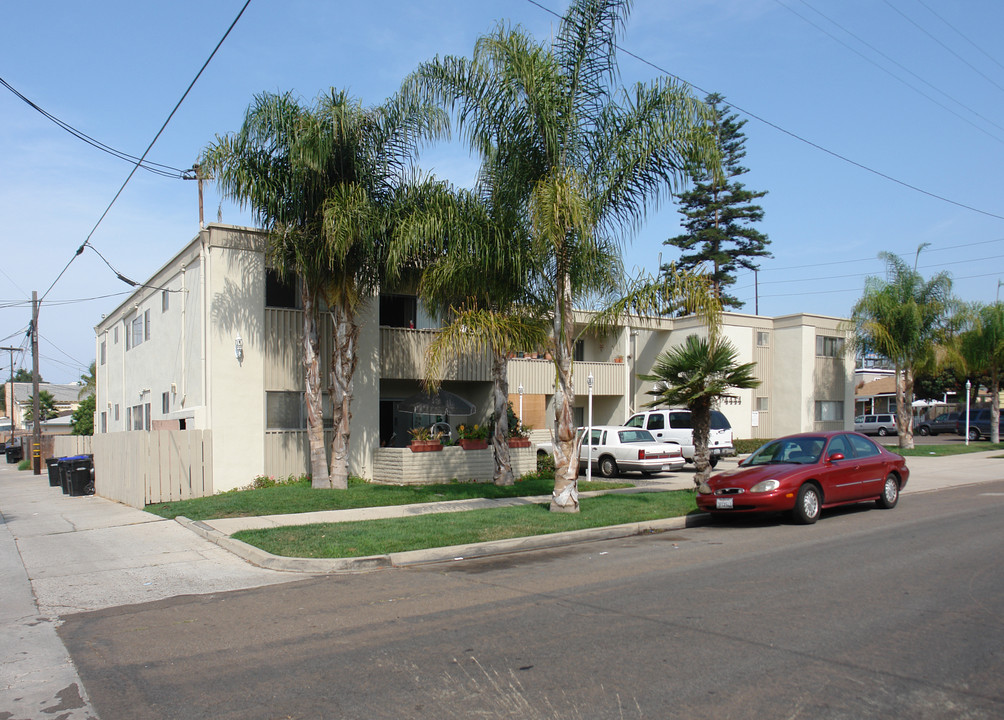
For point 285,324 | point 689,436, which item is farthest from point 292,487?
point 689,436

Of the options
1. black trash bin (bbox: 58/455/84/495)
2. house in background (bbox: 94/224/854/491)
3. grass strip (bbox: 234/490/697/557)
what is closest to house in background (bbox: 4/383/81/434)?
house in background (bbox: 94/224/854/491)

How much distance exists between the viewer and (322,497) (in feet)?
53.3

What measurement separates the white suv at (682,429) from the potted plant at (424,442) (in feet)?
24.0

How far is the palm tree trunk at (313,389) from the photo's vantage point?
1831 centimetres

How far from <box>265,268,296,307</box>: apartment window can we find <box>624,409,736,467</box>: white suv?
11220mm

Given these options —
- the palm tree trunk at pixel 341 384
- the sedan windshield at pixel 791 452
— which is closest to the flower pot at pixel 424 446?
the palm tree trunk at pixel 341 384

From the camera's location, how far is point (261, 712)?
504cm

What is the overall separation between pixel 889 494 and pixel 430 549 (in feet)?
29.6

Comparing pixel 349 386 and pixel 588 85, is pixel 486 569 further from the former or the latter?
pixel 349 386

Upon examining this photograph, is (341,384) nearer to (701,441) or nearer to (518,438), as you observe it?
(518,438)

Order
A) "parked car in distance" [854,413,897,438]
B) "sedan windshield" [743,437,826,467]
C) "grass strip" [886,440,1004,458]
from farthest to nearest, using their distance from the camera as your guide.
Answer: "parked car in distance" [854,413,897,438], "grass strip" [886,440,1004,458], "sedan windshield" [743,437,826,467]

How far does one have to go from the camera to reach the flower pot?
2003 centimetres

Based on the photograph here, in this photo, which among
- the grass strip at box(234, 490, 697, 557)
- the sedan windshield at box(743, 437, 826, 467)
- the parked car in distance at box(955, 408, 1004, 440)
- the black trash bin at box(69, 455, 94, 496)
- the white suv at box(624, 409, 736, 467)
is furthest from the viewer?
the parked car in distance at box(955, 408, 1004, 440)

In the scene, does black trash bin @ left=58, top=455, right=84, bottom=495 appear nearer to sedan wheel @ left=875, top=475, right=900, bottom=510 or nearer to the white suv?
the white suv
